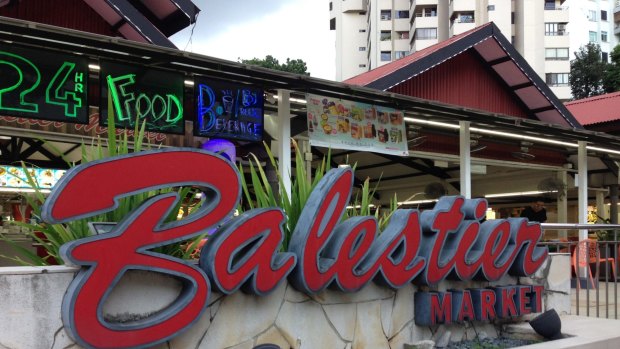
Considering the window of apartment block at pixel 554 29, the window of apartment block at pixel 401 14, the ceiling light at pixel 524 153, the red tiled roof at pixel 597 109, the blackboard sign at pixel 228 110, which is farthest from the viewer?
the window of apartment block at pixel 401 14

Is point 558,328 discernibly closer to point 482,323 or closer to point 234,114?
point 482,323

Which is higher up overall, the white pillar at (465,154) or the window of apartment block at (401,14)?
the window of apartment block at (401,14)

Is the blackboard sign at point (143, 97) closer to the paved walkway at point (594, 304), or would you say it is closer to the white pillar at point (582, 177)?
the paved walkway at point (594, 304)

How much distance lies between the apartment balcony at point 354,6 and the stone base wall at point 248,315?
81.6 metres

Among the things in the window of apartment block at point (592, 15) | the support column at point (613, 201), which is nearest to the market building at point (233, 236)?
the support column at point (613, 201)

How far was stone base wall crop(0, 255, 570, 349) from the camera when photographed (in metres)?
3.75

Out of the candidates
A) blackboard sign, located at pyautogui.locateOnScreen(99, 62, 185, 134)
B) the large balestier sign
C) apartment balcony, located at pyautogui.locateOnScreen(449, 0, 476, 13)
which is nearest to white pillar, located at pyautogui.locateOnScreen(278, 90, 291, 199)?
blackboard sign, located at pyautogui.locateOnScreen(99, 62, 185, 134)

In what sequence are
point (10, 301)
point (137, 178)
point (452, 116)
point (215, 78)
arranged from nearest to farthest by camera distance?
point (10, 301)
point (137, 178)
point (215, 78)
point (452, 116)

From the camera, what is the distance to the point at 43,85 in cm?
800

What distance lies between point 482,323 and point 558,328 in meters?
0.71

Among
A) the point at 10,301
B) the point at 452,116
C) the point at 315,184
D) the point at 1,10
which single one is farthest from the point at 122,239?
the point at 452,116

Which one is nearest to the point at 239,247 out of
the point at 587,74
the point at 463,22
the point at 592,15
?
the point at 587,74

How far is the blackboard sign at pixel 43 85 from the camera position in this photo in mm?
7746

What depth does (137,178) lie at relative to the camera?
4008mm
